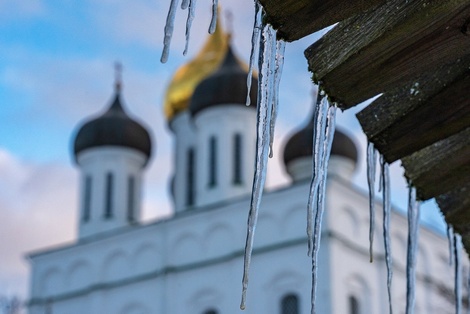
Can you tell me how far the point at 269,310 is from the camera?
22.5 metres

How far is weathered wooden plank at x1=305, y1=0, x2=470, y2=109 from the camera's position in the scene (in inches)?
111

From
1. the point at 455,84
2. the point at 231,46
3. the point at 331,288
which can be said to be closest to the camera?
the point at 455,84

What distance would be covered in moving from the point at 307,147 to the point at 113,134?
538 cm

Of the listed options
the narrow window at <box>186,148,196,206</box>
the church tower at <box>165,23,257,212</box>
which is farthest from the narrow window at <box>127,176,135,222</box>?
the narrow window at <box>186,148,196,206</box>

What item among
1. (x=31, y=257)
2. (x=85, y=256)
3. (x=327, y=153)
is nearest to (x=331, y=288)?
(x=85, y=256)

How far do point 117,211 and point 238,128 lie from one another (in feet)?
13.6

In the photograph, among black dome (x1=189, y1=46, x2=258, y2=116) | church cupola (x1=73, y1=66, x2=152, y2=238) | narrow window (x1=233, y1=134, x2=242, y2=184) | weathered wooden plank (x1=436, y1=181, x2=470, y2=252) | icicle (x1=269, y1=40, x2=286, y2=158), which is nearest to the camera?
icicle (x1=269, y1=40, x2=286, y2=158)

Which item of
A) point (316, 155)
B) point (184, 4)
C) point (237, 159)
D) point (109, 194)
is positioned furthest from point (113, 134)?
point (184, 4)

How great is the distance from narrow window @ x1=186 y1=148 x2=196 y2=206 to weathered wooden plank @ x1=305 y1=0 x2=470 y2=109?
76.9 feet

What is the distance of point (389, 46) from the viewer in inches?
114

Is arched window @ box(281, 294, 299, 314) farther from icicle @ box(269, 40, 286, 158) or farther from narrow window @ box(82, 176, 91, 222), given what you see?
icicle @ box(269, 40, 286, 158)

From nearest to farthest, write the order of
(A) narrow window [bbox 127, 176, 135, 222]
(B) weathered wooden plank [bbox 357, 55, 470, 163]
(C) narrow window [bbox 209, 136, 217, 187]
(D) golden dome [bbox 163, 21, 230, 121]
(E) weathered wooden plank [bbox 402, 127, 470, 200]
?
(B) weathered wooden plank [bbox 357, 55, 470, 163] → (E) weathered wooden plank [bbox 402, 127, 470, 200] → (C) narrow window [bbox 209, 136, 217, 187] → (A) narrow window [bbox 127, 176, 135, 222] → (D) golden dome [bbox 163, 21, 230, 121]

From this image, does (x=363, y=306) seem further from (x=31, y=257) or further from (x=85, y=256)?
(x=31, y=257)

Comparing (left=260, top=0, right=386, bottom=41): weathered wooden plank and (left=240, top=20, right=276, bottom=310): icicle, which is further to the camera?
(left=240, top=20, right=276, bottom=310): icicle
